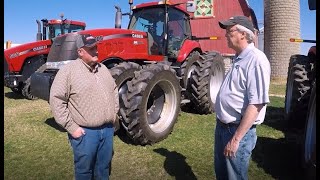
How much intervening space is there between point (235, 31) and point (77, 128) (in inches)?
52.5

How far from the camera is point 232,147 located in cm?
208

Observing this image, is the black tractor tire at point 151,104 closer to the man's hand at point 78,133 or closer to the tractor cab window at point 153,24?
Answer: the tractor cab window at point 153,24

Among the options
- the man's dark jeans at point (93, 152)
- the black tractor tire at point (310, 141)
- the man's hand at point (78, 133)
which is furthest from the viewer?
the black tractor tire at point (310, 141)

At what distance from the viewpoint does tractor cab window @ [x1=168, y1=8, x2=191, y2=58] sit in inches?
221

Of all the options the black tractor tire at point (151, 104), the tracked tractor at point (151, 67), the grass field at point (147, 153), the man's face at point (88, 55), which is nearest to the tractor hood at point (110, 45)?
the tracked tractor at point (151, 67)

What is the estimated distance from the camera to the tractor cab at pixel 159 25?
17.7 feet

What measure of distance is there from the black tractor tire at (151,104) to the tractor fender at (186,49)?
130 cm

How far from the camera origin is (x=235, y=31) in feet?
6.97

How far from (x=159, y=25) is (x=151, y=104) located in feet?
5.27

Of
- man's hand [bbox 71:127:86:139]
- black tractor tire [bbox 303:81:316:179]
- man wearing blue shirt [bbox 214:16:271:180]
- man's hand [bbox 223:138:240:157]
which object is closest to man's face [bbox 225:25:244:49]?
man wearing blue shirt [bbox 214:16:271:180]

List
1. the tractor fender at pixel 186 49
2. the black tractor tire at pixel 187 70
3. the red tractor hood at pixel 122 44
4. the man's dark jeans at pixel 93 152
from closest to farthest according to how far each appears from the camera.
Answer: the man's dark jeans at pixel 93 152, the red tractor hood at pixel 122 44, the black tractor tire at pixel 187 70, the tractor fender at pixel 186 49

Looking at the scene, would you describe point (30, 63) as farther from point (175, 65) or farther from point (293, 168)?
point (293, 168)

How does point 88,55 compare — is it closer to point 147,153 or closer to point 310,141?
point 147,153
